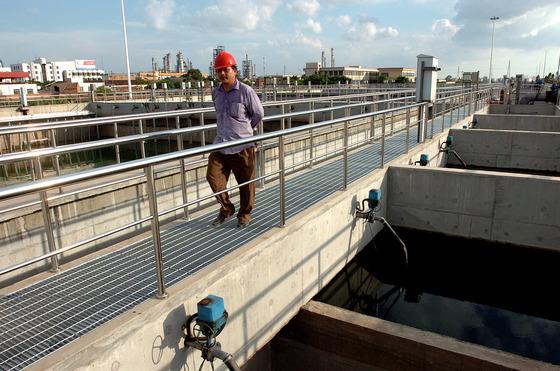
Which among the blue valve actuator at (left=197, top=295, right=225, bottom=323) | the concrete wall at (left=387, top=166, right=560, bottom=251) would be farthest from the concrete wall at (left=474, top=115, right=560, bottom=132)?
the blue valve actuator at (left=197, top=295, right=225, bottom=323)

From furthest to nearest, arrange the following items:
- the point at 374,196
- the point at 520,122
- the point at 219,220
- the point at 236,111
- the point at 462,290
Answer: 1. the point at 520,122
2. the point at 462,290
3. the point at 374,196
4. the point at 219,220
5. the point at 236,111

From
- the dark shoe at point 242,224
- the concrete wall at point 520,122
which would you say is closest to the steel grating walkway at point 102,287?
the dark shoe at point 242,224

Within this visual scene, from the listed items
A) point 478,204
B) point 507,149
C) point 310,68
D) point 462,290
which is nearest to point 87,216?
point 462,290

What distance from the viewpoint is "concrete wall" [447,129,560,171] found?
468 inches

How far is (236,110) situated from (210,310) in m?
2.07

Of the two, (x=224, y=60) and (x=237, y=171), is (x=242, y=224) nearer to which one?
(x=237, y=171)

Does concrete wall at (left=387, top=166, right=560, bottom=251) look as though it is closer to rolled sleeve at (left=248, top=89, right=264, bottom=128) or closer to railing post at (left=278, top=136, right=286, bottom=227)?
railing post at (left=278, top=136, right=286, bottom=227)

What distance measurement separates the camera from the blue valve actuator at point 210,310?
115 inches

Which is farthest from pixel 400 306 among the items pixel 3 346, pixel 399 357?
pixel 3 346

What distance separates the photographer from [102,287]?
10.8 feet

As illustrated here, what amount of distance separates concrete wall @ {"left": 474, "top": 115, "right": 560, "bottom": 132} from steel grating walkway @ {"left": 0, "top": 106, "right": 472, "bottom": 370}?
13.4 meters

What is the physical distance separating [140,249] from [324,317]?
209 centimetres

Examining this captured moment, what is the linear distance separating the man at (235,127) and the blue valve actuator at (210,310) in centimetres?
158

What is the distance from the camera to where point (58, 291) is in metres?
3.31
